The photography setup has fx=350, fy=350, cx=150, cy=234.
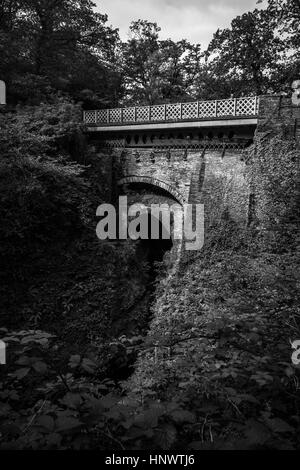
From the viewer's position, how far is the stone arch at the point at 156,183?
14.4 m

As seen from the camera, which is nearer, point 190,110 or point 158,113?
point 190,110

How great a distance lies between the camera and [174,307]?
11766mm

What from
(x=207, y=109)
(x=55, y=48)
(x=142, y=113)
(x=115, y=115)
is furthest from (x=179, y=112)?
(x=55, y=48)

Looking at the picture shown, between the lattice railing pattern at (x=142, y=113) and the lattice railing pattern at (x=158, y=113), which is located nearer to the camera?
the lattice railing pattern at (x=158, y=113)

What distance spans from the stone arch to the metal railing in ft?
7.69

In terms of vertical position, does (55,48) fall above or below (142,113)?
above

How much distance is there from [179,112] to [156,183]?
2.99 meters

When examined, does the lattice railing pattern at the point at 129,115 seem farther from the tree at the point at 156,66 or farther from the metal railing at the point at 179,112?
the tree at the point at 156,66

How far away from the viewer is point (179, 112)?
45.4 feet

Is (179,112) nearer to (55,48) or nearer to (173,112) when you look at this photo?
(173,112)

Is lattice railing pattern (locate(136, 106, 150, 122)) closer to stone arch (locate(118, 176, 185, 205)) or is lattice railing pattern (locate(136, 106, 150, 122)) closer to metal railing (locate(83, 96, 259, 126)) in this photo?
metal railing (locate(83, 96, 259, 126))

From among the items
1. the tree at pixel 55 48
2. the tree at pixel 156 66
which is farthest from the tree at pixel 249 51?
the tree at pixel 55 48

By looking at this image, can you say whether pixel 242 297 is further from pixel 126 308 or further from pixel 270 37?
pixel 270 37

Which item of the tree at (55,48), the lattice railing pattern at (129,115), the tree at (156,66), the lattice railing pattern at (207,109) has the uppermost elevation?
the tree at (156,66)
